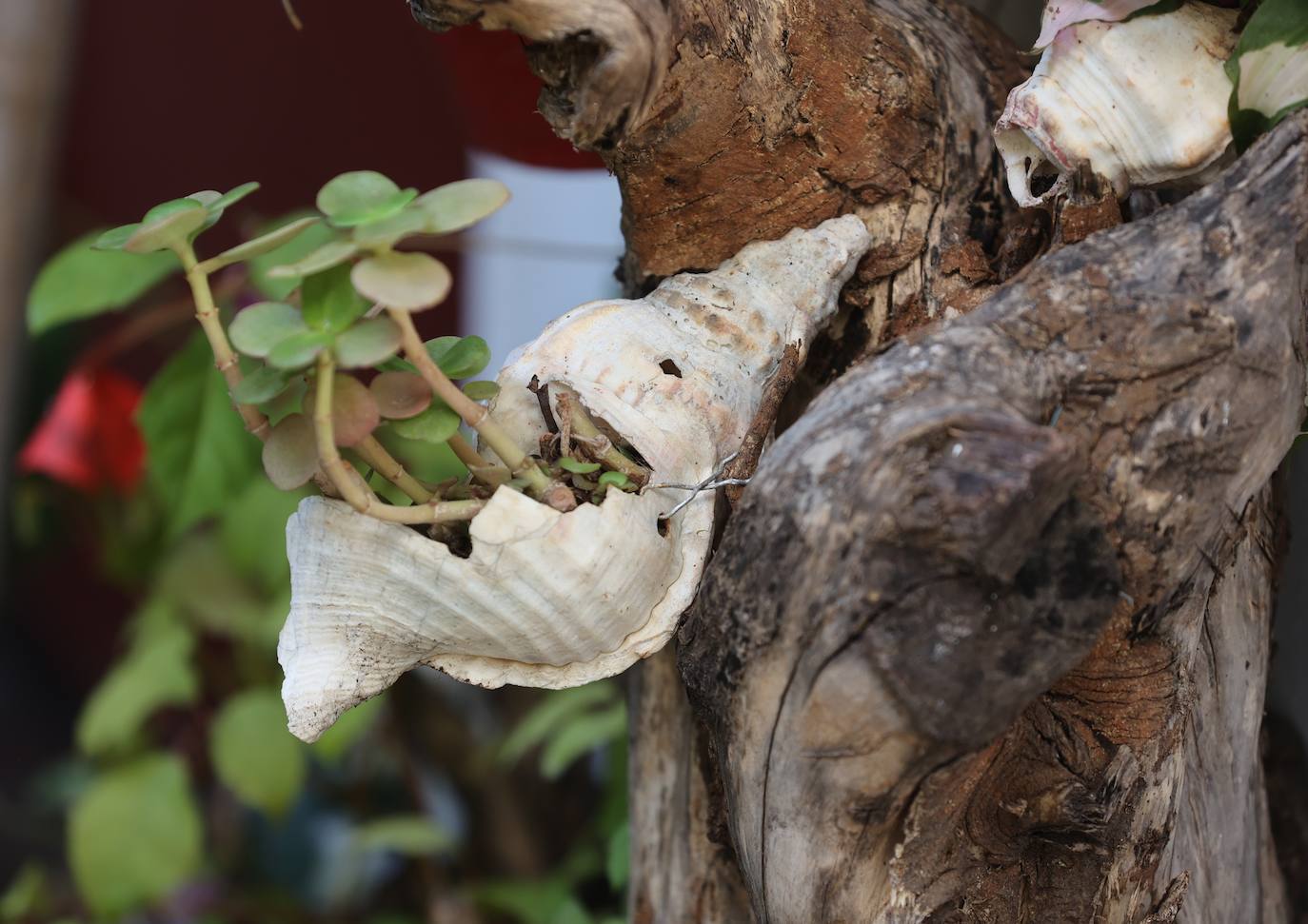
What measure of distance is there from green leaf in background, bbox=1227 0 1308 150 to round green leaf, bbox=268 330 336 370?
1.31ft

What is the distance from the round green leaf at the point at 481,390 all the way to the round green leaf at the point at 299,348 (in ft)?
0.27

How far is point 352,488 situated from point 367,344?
63mm

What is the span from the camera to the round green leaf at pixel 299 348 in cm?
37

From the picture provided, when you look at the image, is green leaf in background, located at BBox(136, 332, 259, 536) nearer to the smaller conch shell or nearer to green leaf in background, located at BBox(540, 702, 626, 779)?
green leaf in background, located at BBox(540, 702, 626, 779)

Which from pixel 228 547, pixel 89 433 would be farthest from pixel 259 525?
pixel 89 433

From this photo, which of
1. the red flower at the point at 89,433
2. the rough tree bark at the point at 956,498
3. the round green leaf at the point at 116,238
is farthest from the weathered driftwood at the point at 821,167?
the red flower at the point at 89,433

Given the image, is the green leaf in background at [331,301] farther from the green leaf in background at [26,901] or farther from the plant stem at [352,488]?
the green leaf in background at [26,901]

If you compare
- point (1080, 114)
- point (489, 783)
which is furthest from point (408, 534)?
point (489, 783)

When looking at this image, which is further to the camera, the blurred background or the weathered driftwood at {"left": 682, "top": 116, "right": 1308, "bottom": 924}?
the blurred background

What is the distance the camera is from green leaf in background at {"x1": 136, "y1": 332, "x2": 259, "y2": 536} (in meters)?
0.88

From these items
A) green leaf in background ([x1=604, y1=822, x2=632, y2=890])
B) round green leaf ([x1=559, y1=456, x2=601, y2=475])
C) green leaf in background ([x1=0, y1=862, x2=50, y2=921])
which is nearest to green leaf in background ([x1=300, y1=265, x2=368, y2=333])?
round green leaf ([x1=559, y1=456, x2=601, y2=475])

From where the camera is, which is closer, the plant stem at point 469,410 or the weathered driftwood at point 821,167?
the plant stem at point 469,410

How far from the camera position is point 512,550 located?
433mm

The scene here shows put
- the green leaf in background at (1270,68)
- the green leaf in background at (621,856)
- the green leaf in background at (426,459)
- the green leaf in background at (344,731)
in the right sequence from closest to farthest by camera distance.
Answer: the green leaf in background at (1270,68)
the green leaf in background at (621,856)
the green leaf in background at (344,731)
the green leaf in background at (426,459)
